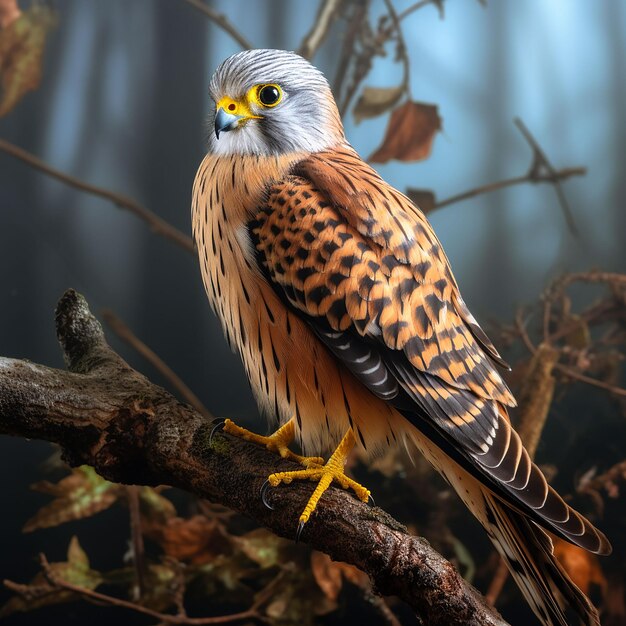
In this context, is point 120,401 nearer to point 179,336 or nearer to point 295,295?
point 295,295

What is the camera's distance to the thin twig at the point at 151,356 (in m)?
2.47

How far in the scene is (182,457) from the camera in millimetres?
1404

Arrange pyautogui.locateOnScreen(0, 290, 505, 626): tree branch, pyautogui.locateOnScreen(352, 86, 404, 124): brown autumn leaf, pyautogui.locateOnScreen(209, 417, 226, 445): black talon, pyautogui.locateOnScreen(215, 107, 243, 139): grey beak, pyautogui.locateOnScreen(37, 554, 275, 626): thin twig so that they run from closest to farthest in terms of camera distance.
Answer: pyautogui.locateOnScreen(0, 290, 505, 626): tree branch < pyautogui.locateOnScreen(209, 417, 226, 445): black talon < pyautogui.locateOnScreen(215, 107, 243, 139): grey beak < pyautogui.locateOnScreen(37, 554, 275, 626): thin twig < pyautogui.locateOnScreen(352, 86, 404, 124): brown autumn leaf

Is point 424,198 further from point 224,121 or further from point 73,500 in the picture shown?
point 73,500

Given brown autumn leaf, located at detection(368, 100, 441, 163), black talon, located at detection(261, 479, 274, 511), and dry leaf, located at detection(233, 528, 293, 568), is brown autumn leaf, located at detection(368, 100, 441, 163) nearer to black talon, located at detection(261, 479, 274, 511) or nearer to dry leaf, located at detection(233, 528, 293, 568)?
dry leaf, located at detection(233, 528, 293, 568)

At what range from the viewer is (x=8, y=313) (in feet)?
8.10

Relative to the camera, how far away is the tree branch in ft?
3.85

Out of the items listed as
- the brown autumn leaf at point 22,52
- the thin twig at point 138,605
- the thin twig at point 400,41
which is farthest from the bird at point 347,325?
the brown autumn leaf at point 22,52

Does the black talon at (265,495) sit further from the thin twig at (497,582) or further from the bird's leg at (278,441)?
the thin twig at (497,582)

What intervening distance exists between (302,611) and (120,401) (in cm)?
123

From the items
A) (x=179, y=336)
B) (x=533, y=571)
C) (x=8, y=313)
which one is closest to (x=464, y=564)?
(x=533, y=571)

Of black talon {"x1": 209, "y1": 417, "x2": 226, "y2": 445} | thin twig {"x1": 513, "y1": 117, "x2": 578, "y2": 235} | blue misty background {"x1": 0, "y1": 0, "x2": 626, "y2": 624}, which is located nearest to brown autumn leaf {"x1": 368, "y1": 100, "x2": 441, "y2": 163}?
blue misty background {"x1": 0, "y1": 0, "x2": 626, "y2": 624}

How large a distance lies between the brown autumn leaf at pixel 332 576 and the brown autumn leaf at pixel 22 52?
2.02 meters

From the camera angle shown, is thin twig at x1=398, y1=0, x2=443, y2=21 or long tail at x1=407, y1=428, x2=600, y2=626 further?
thin twig at x1=398, y1=0, x2=443, y2=21
